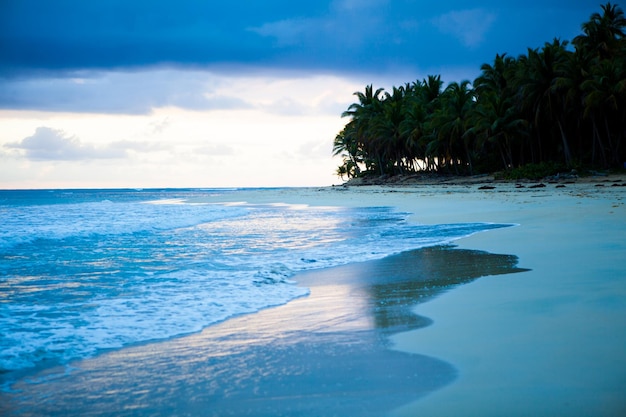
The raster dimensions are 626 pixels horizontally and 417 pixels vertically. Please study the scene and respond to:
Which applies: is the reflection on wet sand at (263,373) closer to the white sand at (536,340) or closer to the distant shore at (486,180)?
the white sand at (536,340)

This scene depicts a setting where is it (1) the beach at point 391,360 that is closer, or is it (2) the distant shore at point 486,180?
(1) the beach at point 391,360


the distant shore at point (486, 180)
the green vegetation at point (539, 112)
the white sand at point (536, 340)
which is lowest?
the white sand at point (536, 340)

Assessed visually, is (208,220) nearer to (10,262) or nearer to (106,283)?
(10,262)

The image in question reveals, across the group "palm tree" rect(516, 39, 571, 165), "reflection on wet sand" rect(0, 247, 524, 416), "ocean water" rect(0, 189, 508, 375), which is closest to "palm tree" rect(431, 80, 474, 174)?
"palm tree" rect(516, 39, 571, 165)

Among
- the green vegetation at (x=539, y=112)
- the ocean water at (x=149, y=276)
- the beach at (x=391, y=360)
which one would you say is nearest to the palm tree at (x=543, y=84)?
the green vegetation at (x=539, y=112)

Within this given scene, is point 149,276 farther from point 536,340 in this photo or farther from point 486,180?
point 486,180

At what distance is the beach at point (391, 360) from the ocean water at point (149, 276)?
0.37 meters

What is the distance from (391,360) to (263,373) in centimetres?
71

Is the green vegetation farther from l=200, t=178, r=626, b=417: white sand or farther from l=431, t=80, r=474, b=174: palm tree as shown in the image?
l=200, t=178, r=626, b=417: white sand

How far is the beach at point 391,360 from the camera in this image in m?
2.50

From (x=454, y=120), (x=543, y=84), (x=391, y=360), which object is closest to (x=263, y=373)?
(x=391, y=360)

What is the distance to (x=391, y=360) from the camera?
121 inches

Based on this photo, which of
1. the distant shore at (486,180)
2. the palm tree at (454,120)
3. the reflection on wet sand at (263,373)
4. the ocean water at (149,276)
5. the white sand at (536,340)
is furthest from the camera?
the palm tree at (454,120)

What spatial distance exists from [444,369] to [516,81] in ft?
127
